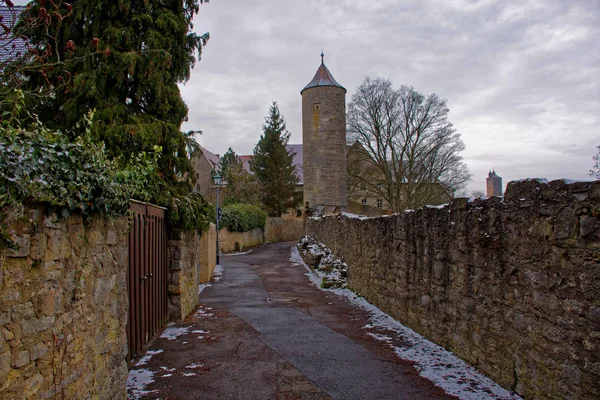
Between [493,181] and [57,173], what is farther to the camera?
[493,181]

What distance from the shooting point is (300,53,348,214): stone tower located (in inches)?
1352

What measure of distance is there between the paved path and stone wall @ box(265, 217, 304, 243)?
3028cm

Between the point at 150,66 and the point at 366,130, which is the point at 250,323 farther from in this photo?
the point at 366,130

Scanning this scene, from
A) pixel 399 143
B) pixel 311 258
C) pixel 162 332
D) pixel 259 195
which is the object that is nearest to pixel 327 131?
pixel 399 143

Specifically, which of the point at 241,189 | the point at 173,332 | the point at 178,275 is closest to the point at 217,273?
the point at 178,275

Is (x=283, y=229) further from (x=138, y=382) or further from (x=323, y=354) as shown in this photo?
(x=138, y=382)

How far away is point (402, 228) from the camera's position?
8172 mm

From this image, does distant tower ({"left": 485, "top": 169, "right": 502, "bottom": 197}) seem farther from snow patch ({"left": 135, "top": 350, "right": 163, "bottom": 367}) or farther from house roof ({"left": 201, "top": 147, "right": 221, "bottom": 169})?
snow patch ({"left": 135, "top": 350, "right": 163, "bottom": 367})

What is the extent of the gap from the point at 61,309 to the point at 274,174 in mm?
39967

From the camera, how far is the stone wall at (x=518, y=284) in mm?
3582

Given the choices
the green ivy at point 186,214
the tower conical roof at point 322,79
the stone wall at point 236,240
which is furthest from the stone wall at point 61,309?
the tower conical roof at point 322,79

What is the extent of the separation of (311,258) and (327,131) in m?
17.8

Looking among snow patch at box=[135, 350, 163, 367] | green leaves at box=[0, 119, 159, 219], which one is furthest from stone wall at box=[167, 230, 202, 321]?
green leaves at box=[0, 119, 159, 219]

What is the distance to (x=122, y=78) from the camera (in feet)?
28.9
